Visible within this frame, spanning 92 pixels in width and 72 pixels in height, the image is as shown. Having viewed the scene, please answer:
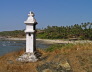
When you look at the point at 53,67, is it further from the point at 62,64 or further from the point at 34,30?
the point at 34,30

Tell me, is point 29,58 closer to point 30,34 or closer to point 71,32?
point 30,34

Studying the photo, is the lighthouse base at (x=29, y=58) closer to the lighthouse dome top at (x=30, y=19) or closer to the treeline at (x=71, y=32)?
the lighthouse dome top at (x=30, y=19)

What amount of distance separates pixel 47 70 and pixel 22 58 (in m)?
2.83

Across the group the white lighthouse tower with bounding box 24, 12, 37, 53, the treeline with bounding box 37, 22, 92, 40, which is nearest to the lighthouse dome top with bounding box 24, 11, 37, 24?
the white lighthouse tower with bounding box 24, 12, 37, 53

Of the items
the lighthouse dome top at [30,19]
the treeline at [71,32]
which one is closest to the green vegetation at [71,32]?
the treeline at [71,32]

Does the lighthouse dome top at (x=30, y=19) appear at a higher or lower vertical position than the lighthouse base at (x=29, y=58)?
Answer: higher

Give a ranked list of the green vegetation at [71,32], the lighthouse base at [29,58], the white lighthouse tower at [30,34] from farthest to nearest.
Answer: the green vegetation at [71,32], the white lighthouse tower at [30,34], the lighthouse base at [29,58]

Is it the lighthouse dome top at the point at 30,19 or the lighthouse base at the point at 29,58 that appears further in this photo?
the lighthouse dome top at the point at 30,19

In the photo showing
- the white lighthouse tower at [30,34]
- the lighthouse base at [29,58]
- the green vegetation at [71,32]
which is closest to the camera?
the lighthouse base at [29,58]

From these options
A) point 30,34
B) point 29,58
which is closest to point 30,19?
point 30,34

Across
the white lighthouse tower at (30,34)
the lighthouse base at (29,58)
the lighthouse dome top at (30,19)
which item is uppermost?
the lighthouse dome top at (30,19)

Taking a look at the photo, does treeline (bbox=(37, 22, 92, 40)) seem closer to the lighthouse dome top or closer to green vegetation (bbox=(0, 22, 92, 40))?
green vegetation (bbox=(0, 22, 92, 40))

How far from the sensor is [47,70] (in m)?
9.20

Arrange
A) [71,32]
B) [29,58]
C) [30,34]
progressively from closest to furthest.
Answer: [29,58] → [30,34] → [71,32]
